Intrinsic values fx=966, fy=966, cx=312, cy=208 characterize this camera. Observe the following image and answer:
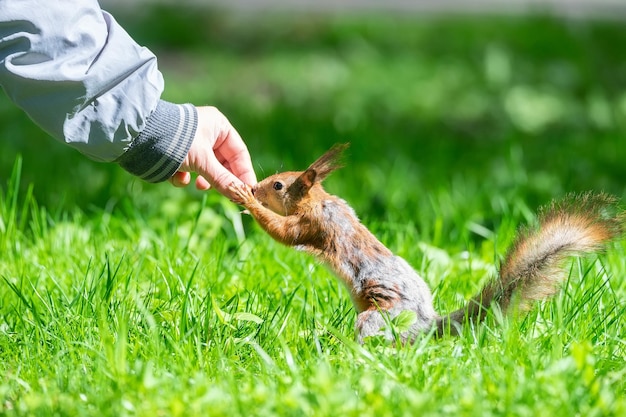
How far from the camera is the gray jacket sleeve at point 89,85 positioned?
2543 millimetres

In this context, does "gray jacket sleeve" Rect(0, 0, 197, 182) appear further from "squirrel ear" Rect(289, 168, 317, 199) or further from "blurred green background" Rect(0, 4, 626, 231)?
"blurred green background" Rect(0, 4, 626, 231)

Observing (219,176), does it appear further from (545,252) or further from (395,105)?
(395,105)

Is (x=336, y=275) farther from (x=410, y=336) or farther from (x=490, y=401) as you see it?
(x=490, y=401)

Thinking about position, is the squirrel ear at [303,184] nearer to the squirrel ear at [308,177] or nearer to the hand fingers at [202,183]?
the squirrel ear at [308,177]

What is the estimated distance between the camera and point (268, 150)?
5250 mm

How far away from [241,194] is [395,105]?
411 cm

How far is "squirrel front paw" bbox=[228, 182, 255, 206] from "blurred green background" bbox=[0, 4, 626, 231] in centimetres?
113

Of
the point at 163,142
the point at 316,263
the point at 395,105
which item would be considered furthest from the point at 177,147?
the point at 395,105

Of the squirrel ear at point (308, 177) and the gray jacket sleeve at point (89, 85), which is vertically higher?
the squirrel ear at point (308, 177)

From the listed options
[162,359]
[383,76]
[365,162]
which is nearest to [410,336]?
[162,359]

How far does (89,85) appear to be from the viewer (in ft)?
8.43

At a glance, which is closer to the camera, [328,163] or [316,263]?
[328,163]

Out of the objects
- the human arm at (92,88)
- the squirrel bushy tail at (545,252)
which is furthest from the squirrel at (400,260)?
the human arm at (92,88)

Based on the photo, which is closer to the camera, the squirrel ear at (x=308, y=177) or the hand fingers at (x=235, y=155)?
the squirrel ear at (x=308, y=177)
